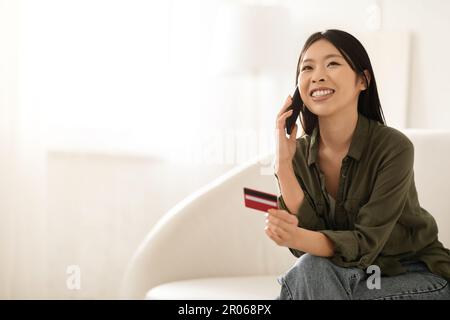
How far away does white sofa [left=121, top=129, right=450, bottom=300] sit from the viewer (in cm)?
159

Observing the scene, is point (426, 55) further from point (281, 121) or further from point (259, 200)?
point (259, 200)

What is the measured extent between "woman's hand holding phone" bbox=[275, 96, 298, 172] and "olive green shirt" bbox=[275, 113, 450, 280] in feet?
0.14

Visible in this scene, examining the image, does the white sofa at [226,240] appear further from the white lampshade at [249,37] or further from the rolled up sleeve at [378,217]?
the white lampshade at [249,37]

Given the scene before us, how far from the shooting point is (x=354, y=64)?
113cm

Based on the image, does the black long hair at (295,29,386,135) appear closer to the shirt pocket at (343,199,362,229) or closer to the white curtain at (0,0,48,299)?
the shirt pocket at (343,199,362,229)

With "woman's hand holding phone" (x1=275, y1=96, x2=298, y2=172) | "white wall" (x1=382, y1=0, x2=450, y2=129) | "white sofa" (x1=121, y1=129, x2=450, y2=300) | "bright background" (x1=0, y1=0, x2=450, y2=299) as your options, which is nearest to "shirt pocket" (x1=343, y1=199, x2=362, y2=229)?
"woman's hand holding phone" (x1=275, y1=96, x2=298, y2=172)

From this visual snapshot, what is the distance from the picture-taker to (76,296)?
8.00 feet

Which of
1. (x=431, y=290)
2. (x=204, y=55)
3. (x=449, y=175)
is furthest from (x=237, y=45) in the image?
(x=431, y=290)

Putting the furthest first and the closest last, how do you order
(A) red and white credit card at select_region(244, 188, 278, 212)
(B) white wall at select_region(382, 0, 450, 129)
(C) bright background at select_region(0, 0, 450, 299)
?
(C) bright background at select_region(0, 0, 450, 299) < (B) white wall at select_region(382, 0, 450, 129) < (A) red and white credit card at select_region(244, 188, 278, 212)

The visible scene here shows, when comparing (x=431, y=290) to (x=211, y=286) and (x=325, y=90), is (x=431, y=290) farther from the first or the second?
(x=211, y=286)

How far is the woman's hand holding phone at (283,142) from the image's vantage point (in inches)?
44.0

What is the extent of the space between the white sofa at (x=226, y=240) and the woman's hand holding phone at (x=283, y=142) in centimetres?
46

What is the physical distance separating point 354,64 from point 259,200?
31 centimetres

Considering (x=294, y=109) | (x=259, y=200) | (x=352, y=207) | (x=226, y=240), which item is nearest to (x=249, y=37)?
(x=226, y=240)
